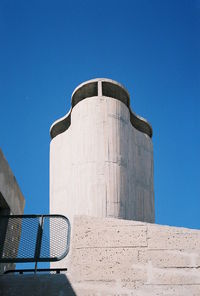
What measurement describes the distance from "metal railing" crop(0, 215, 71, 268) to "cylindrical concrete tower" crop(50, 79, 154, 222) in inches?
176

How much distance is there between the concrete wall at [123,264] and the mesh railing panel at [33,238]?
9.0 inches

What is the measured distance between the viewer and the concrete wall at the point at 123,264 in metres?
4.93

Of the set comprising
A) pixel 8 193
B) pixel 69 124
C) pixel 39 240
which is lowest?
pixel 39 240

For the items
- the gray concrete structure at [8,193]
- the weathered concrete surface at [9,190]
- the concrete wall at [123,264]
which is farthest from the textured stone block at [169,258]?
the weathered concrete surface at [9,190]

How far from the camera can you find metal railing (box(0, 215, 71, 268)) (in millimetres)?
5312

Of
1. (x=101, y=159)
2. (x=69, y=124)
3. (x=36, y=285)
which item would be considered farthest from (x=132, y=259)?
(x=69, y=124)

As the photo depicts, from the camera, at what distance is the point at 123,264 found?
513 centimetres

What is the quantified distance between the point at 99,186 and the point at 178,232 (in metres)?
5.19

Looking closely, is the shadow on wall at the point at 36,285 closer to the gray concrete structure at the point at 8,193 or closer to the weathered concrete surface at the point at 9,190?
the gray concrete structure at the point at 8,193

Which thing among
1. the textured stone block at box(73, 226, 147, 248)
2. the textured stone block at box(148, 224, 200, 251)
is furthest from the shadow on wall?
the textured stone block at box(148, 224, 200, 251)

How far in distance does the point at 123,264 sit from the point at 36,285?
110 cm

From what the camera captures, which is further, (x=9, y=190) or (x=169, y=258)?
(x=9, y=190)

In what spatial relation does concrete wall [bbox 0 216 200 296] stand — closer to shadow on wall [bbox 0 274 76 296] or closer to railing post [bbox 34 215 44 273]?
shadow on wall [bbox 0 274 76 296]

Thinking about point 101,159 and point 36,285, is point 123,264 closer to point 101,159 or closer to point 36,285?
point 36,285
